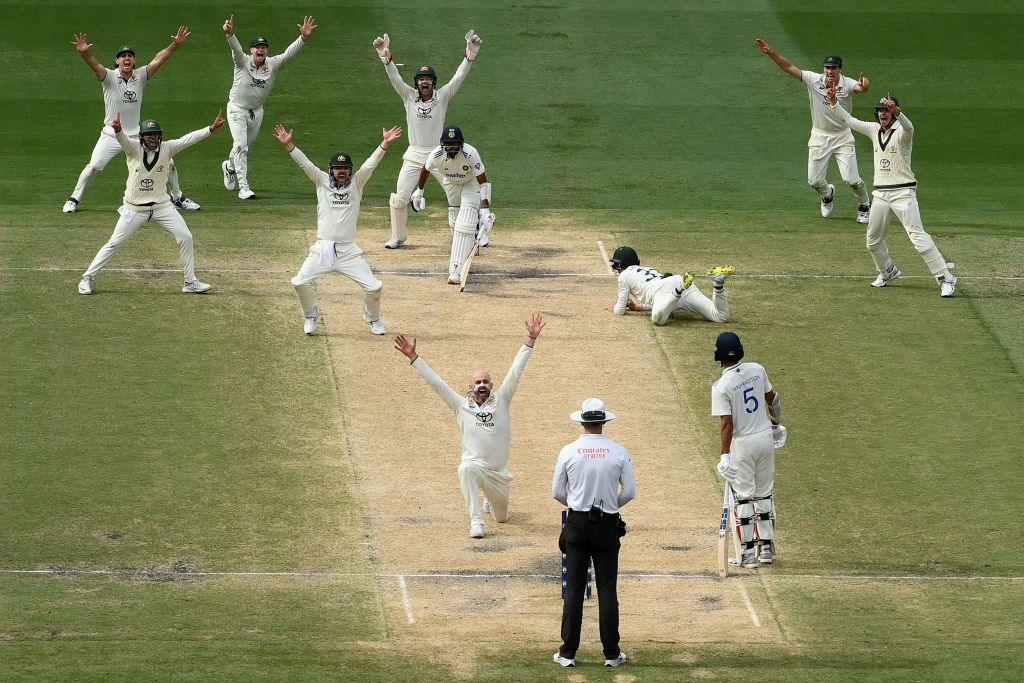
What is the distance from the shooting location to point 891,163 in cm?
2284

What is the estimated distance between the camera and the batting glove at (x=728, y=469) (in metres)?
15.8

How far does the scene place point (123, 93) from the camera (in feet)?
85.5

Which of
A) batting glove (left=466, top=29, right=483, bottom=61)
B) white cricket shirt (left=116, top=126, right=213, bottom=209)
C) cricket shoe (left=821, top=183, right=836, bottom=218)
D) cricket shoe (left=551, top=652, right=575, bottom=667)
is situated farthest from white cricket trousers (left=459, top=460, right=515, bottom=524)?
cricket shoe (left=821, top=183, right=836, bottom=218)

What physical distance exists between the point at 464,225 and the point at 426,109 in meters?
2.45

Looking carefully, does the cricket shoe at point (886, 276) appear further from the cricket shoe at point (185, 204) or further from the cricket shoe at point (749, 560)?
the cricket shoe at point (185, 204)

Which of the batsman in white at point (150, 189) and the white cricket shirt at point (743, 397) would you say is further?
the batsman in white at point (150, 189)

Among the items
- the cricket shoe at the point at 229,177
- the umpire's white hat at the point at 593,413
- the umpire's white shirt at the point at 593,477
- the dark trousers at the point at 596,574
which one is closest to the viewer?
the dark trousers at the point at 596,574

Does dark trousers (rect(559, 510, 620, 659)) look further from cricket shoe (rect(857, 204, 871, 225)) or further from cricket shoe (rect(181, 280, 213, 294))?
cricket shoe (rect(857, 204, 871, 225))

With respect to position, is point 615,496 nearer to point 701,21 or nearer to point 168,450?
point 168,450

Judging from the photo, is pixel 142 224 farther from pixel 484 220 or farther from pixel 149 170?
pixel 484 220

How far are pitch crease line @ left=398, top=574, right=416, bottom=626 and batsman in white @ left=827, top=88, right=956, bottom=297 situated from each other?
1049 centimetres

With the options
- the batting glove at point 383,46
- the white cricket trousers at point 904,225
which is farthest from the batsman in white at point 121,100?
the white cricket trousers at point 904,225

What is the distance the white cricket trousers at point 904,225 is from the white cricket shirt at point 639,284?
3277mm

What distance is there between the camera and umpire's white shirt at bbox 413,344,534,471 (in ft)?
53.7
